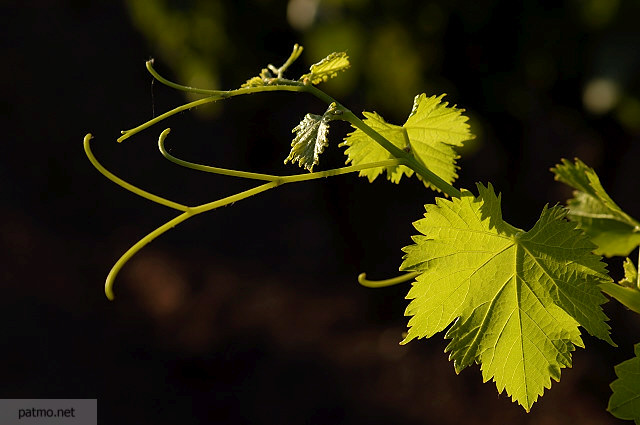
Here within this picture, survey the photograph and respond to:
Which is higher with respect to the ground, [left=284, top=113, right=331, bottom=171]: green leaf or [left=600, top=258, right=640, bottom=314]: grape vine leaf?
[left=284, top=113, right=331, bottom=171]: green leaf

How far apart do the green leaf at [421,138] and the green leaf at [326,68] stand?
60 millimetres

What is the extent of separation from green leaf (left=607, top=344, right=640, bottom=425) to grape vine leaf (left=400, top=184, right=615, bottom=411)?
0.09ft

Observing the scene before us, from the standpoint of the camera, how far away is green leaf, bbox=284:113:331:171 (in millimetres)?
480

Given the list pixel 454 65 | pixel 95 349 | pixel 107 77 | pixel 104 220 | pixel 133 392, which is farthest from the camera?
pixel 107 77

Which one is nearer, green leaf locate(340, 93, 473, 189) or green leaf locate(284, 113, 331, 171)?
green leaf locate(284, 113, 331, 171)

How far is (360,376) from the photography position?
319 centimetres

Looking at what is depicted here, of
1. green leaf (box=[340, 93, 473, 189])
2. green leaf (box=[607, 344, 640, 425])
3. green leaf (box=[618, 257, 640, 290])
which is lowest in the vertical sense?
green leaf (box=[607, 344, 640, 425])

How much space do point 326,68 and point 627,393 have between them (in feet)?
0.92

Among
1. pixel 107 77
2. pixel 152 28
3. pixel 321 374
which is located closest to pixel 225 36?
pixel 152 28

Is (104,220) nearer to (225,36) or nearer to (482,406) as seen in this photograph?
(225,36)

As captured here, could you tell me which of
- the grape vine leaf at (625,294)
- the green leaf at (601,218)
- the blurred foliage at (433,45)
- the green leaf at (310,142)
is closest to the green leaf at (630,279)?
the grape vine leaf at (625,294)

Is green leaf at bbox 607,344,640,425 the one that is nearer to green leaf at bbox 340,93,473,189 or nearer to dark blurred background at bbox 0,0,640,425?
green leaf at bbox 340,93,473,189

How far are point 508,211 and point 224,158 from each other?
1.70 m

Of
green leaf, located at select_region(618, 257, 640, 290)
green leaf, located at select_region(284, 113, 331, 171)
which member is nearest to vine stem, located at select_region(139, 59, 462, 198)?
green leaf, located at select_region(284, 113, 331, 171)
